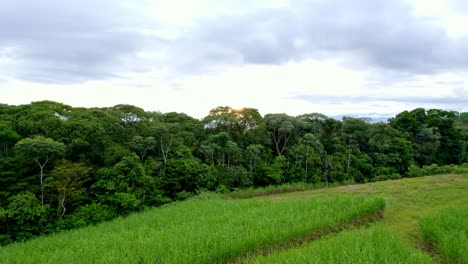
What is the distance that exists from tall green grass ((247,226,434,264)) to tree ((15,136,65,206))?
909 centimetres

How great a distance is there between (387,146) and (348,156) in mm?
3341

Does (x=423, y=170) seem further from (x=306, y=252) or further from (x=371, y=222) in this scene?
(x=306, y=252)

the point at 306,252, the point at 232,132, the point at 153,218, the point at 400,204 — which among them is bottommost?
the point at 153,218

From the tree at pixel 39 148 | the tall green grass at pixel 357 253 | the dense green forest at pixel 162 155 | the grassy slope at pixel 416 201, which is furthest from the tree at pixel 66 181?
the grassy slope at pixel 416 201

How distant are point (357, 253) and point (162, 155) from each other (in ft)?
41.5

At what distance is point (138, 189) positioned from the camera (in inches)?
449

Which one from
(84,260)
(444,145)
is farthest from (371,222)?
(444,145)

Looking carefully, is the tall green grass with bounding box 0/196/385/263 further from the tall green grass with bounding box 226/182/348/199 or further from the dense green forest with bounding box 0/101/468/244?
the tall green grass with bounding box 226/182/348/199

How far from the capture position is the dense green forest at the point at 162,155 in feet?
31.2

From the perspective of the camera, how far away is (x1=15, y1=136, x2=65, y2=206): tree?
8750mm

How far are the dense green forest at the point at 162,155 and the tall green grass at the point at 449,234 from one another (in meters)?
9.87

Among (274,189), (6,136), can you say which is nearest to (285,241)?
(274,189)

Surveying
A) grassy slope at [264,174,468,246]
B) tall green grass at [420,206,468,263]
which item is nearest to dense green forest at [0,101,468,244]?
grassy slope at [264,174,468,246]

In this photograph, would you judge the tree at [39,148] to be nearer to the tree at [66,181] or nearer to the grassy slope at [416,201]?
the tree at [66,181]
